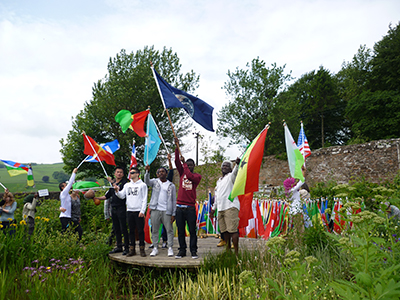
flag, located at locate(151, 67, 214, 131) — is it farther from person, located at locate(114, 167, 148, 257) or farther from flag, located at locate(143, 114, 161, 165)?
person, located at locate(114, 167, 148, 257)

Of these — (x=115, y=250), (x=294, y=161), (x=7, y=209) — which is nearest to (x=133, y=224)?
(x=115, y=250)

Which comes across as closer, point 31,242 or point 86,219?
point 31,242

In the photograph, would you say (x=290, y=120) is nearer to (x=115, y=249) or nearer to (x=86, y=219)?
(x=86, y=219)

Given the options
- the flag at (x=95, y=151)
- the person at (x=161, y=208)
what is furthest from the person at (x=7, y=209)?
the person at (x=161, y=208)

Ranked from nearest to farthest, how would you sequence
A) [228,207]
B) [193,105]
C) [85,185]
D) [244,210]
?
[244,210] < [228,207] < [193,105] < [85,185]

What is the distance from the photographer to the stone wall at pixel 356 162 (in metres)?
15.6

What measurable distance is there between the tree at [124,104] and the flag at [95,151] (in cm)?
1515

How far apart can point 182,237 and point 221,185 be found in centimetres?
127

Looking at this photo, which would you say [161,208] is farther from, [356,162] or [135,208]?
[356,162]

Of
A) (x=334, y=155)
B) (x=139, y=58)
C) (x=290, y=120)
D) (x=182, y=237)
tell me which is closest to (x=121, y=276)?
(x=182, y=237)

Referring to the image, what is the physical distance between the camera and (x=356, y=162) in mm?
17125

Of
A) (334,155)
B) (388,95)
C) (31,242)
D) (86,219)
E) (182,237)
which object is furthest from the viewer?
(388,95)

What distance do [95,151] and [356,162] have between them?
14790 millimetres

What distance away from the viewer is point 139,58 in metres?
26.0
